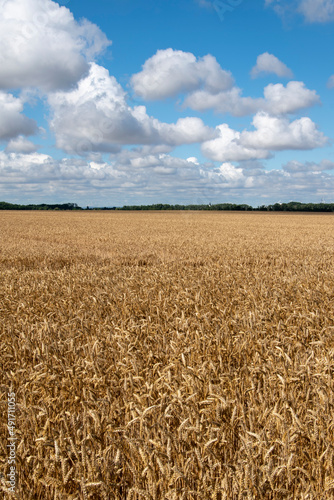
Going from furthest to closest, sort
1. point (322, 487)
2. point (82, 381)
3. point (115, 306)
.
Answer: point (115, 306), point (82, 381), point (322, 487)

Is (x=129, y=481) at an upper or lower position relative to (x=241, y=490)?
lower

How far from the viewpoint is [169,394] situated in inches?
128

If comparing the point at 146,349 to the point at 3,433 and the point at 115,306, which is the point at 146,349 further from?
the point at 115,306

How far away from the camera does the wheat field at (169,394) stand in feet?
6.88

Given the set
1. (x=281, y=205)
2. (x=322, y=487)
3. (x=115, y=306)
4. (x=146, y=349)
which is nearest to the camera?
(x=322, y=487)

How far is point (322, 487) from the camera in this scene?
215 centimetres

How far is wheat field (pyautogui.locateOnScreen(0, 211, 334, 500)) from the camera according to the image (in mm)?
2098

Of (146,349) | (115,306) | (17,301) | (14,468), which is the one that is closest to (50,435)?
(14,468)

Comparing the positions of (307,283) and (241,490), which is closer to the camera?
(241,490)

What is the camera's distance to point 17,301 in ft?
21.9

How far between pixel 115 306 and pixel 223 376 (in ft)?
10.2

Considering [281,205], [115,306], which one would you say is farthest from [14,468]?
[281,205]

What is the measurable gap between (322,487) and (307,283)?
20.6ft
